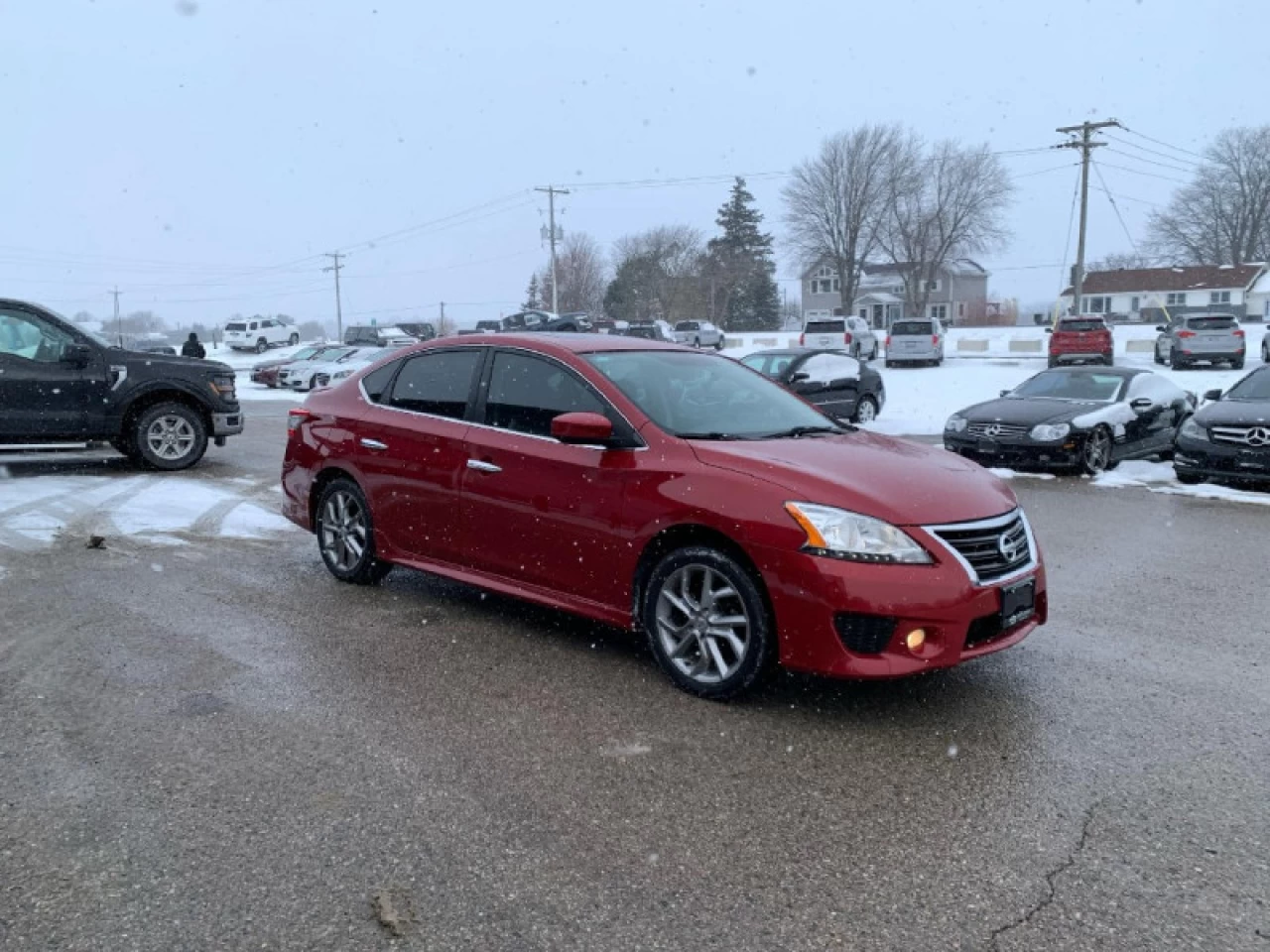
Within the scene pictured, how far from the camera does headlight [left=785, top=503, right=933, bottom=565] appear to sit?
4094 mm

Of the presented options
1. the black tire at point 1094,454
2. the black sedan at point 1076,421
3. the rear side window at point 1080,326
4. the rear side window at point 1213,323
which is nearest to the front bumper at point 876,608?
the black sedan at point 1076,421

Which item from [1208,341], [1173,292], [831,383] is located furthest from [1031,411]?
[1173,292]

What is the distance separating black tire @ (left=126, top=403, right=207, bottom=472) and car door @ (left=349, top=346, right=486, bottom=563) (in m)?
6.70

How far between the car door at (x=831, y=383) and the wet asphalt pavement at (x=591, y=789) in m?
12.6

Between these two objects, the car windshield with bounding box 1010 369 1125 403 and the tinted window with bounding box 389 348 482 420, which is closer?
the tinted window with bounding box 389 348 482 420

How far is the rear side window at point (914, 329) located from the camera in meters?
35.4

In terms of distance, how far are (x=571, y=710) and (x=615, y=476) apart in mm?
1050

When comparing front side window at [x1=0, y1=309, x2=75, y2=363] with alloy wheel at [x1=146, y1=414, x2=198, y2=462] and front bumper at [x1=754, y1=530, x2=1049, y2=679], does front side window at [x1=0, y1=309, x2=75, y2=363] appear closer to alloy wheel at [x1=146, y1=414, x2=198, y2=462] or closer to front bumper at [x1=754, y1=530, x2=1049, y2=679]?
alloy wheel at [x1=146, y1=414, x2=198, y2=462]

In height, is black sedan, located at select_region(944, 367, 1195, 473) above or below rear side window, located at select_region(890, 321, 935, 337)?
below

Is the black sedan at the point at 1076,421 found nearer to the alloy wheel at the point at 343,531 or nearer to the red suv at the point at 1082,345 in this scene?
the alloy wheel at the point at 343,531

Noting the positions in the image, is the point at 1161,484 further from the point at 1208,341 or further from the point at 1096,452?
the point at 1208,341

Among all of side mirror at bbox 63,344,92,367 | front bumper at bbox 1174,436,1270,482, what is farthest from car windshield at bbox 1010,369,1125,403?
side mirror at bbox 63,344,92,367

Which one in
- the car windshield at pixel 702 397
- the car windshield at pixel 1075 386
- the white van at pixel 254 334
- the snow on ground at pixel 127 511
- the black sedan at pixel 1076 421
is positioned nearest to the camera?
the car windshield at pixel 702 397

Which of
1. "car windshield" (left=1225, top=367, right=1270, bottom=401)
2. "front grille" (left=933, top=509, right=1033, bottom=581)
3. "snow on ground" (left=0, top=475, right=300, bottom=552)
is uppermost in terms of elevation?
"car windshield" (left=1225, top=367, right=1270, bottom=401)
